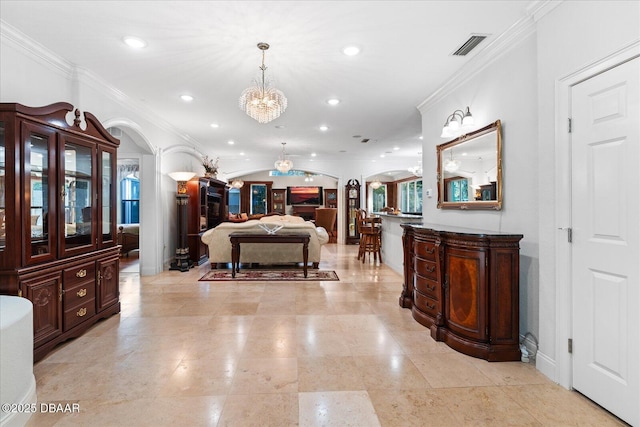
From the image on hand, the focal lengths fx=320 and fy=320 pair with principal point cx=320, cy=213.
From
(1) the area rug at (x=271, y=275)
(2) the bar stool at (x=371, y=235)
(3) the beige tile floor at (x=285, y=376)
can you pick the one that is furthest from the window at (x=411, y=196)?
(3) the beige tile floor at (x=285, y=376)

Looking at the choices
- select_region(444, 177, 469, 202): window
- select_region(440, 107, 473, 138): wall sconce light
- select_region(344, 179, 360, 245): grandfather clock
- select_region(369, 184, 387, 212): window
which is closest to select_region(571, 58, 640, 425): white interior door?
select_region(440, 107, 473, 138): wall sconce light

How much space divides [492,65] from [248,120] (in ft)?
12.9

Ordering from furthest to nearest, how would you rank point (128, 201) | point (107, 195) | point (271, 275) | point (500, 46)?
point (128, 201)
point (271, 275)
point (107, 195)
point (500, 46)

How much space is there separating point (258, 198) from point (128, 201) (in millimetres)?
5203

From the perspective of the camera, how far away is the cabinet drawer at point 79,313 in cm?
286

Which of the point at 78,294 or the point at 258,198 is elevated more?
the point at 258,198

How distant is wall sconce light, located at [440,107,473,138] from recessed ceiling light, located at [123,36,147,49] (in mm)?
3190

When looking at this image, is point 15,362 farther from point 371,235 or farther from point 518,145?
point 371,235

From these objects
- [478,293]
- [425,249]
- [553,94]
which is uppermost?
[553,94]

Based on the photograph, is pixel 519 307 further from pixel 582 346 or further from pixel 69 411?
pixel 69 411

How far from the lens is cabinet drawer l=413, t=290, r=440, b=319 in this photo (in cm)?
307

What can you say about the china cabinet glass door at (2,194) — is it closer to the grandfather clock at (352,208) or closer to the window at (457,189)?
the window at (457,189)

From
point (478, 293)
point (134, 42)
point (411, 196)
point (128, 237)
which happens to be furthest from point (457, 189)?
point (411, 196)

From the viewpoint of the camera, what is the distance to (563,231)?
84.3 inches
